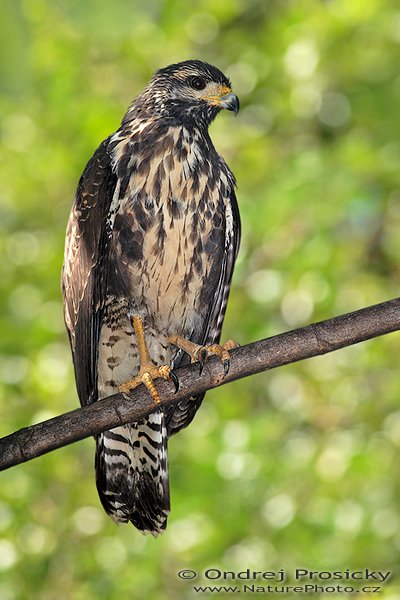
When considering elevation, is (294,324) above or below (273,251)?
below

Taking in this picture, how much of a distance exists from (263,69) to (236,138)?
1.76ft

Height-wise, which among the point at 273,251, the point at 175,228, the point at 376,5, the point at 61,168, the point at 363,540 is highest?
the point at 376,5

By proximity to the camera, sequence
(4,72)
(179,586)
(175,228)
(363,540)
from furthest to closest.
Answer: (179,586), (363,540), (175,228), (4,72)

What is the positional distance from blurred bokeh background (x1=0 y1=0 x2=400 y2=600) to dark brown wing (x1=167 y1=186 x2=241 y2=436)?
1.44 m

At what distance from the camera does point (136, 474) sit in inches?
133

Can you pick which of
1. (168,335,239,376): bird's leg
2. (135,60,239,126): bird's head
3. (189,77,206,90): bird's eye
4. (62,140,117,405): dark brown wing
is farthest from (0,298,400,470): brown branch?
(189,77,206,90): bird's eye

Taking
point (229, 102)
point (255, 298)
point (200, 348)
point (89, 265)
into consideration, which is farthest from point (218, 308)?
point (255, 298)

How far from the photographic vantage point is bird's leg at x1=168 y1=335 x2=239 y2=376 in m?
2.89

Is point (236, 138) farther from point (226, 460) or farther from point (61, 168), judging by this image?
point (226, 460)

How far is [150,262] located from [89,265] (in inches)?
10.8

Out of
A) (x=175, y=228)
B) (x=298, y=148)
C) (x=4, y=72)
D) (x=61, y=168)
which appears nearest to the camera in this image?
(x=4, y=72)

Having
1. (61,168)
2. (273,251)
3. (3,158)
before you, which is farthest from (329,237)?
(3,158)

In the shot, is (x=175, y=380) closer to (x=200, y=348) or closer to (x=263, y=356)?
(x=263, y=356)

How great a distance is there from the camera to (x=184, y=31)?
19.5 feet
